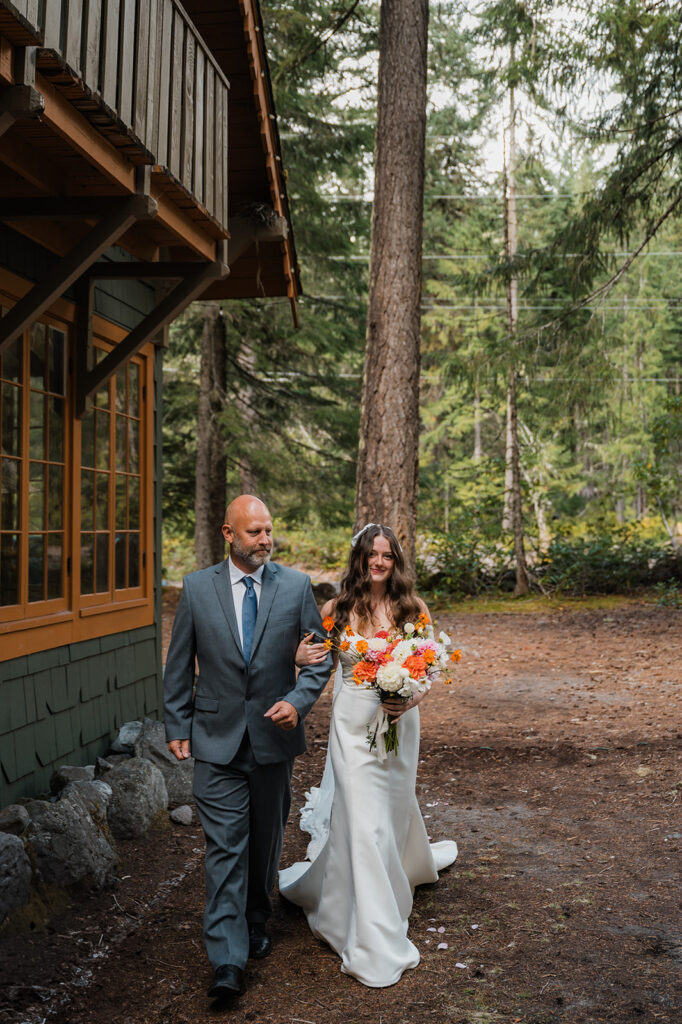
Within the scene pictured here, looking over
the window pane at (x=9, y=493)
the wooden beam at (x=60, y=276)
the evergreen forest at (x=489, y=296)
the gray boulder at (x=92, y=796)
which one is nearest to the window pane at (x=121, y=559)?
the window pane at (x=9, y=493)

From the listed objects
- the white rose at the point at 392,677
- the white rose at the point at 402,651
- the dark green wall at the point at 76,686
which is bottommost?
the dark green wall at the point at 76,686

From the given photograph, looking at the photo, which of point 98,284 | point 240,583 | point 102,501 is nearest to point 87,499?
point 102,501

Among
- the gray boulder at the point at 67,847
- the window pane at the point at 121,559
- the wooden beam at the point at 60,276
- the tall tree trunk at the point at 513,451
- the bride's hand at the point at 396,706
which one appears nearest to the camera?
the bride's hand at the point at 396,706

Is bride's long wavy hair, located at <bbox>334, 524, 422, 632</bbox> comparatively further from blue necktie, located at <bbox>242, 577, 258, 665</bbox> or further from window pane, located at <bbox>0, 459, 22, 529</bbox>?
window pane, located at <bbox>0, 459, 22, 529</bbox>

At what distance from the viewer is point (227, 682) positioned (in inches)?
169

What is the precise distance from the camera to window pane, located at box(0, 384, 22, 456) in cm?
623

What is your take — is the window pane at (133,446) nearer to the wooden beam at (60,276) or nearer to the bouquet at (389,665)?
the wooden beam at (60,276)

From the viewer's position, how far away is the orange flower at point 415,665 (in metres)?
4.43

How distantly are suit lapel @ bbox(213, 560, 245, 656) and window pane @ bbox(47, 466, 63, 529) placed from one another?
9.46 feet

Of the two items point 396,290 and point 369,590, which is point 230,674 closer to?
point 369,590

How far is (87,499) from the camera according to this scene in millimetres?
7617

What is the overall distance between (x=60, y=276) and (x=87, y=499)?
228 cm

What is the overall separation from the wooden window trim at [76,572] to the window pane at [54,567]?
64 mm

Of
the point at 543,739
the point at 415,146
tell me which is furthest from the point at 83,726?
the point at 415,146
